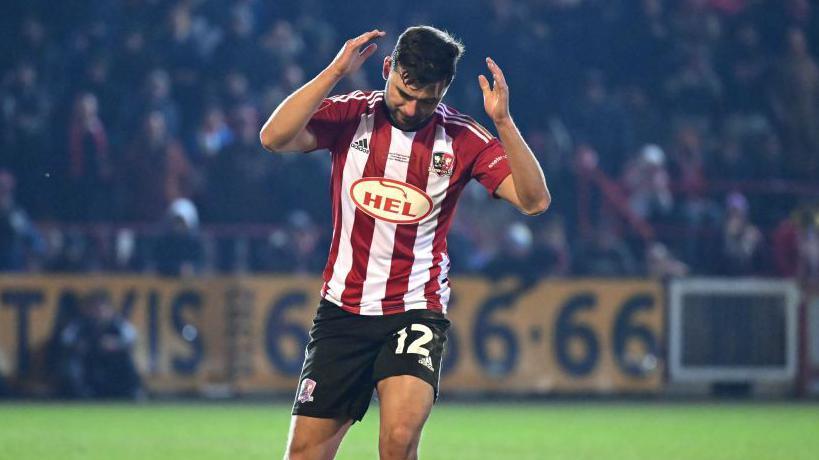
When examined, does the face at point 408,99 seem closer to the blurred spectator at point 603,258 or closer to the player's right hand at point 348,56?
the player's right hand at point 348,56

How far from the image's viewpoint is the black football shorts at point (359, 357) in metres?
5.76

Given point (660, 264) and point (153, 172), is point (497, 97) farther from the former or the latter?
point (660, 264)

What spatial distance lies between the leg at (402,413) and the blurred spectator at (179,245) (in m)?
9.84

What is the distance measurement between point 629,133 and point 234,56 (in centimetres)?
516

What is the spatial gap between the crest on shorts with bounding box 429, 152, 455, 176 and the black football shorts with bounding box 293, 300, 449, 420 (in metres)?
0.56

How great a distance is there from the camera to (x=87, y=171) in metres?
15.8

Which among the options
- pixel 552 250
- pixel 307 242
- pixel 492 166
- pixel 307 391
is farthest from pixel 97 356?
pixel 492 166

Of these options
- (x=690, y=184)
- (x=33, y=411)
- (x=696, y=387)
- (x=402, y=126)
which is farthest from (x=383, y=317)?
(x=690, y=184)

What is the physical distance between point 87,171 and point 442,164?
417 inches

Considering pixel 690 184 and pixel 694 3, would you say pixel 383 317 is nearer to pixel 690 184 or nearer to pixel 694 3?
pixel 690 184

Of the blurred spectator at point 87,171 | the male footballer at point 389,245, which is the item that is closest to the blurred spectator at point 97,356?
the blurred spectator at point 87,171

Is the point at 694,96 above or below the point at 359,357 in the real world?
above

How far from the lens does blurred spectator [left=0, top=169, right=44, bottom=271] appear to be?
48.9 feet

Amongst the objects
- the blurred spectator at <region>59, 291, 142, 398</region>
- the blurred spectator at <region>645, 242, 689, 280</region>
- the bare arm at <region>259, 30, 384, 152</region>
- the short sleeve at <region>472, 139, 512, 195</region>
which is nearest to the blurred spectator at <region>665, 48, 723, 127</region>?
the blurred spectator at <region>645, 242, 689, 280</region>
